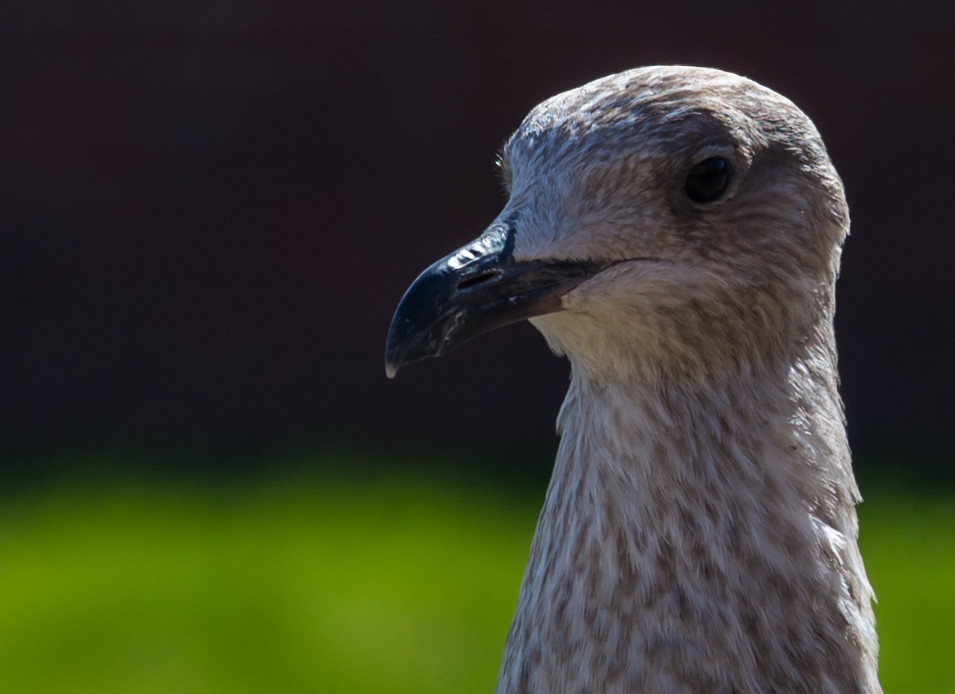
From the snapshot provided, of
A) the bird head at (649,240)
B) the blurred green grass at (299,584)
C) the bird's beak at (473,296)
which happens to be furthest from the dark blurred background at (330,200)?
the bird's beak at (473,296)

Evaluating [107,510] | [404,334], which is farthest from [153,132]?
[404,334]

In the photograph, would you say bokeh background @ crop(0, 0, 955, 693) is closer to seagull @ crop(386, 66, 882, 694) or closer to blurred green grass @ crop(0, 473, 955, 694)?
blurred green grass @ crop(0, 473, 955, 694)

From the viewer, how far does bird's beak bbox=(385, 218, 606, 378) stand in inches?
80.7

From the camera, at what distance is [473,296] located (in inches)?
81.1

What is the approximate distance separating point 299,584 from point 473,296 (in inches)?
151

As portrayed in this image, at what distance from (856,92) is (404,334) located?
17.0 ft

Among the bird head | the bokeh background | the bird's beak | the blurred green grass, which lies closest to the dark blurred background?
the bokeh background

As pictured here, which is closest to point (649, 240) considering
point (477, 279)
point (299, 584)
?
point (477, 279)

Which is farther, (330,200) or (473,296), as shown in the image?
(330,200)

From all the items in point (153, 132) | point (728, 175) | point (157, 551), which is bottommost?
point (157, 551)

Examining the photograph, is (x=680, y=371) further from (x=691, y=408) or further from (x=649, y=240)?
(x=649, y=240)

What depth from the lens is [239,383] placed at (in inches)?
274

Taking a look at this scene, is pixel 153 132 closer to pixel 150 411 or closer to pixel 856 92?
pixel 150 411

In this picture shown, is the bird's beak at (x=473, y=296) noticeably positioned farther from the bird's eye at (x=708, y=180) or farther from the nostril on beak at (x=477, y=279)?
the bird's eye at (x=708, y=180)
